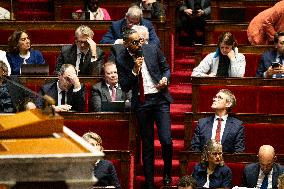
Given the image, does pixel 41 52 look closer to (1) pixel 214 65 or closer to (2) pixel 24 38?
(2) pixel 24 38

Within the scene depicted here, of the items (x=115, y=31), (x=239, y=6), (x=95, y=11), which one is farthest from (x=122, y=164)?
(x=239, y=6)

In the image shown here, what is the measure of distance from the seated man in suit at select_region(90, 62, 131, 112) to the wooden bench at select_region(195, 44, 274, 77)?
0.66m

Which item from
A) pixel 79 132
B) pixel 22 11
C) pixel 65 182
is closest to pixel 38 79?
pixel 79 132

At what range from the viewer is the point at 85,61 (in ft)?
15.4

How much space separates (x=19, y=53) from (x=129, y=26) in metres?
0.70

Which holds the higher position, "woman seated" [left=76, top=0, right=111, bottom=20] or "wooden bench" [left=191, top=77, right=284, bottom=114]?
"woman seated" [left=76, top=0, right=111, bottom=20]

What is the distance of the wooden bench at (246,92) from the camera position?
4355 millimetres

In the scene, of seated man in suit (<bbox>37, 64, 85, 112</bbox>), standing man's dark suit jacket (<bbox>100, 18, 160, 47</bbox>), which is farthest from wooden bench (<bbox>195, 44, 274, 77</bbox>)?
seated man in suit (<bbox>37, 64, 85, 112</bbox>)

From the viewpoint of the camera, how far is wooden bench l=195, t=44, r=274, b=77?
15.7ft

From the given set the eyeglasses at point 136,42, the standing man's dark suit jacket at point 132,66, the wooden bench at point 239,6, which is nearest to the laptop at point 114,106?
the standing man's dark suit jacket at point 132,66

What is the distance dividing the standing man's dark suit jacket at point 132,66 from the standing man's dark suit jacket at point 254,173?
25.2 inches

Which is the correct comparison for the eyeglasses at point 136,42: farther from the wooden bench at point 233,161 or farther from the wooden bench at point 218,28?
the wooden bench at point 218,28

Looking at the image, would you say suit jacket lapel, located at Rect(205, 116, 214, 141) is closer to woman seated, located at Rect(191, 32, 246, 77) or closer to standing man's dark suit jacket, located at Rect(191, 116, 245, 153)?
standing man's dark suit jacket, located at Rect(191, 116, 245, 153)

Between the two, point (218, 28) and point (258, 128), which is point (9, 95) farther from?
point (218, 28)
